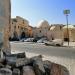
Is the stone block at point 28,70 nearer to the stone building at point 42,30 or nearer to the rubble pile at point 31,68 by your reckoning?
the rubble pile at point 31,68

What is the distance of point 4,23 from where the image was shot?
8891 millimetres

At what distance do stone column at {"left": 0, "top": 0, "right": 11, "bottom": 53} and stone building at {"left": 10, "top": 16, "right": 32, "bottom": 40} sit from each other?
157 feet

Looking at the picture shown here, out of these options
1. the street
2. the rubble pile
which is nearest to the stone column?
→ the rubble pile

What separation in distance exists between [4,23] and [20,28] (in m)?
54.7

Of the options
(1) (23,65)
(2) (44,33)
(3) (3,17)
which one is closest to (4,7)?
(3) (3,17)

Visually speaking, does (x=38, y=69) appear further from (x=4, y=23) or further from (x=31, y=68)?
(x=4, y=23)

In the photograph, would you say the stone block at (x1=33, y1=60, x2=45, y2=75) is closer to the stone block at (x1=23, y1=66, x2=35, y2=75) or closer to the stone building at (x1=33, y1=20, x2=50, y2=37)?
the stone block at (x1=23, y1=66, x2=35, y2=75)

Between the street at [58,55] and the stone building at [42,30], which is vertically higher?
the stone building at [42,30]

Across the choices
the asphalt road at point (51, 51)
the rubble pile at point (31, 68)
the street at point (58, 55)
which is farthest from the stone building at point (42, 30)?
the rubble pile at point (31, 68)

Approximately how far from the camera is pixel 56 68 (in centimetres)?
590

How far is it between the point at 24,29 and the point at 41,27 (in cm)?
593

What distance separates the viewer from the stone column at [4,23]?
8.49 meters

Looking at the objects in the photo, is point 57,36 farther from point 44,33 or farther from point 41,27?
point 41,27

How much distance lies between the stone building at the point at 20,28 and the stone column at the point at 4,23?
47707 millimetres
